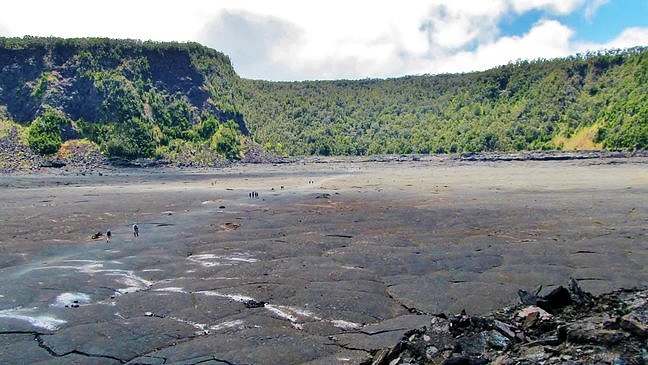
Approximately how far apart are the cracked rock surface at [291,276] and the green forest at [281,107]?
7082cm

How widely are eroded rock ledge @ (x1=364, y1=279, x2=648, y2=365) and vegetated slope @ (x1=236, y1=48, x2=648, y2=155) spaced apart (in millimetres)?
82800

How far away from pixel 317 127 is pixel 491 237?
5140 inches

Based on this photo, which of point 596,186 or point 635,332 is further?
→ point 596,186

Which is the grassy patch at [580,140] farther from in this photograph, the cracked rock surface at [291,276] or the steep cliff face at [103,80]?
the cracked rock surface at [291,276]

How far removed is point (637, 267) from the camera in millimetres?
13617

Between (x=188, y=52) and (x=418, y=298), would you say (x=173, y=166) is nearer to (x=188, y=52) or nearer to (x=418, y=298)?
(x=188, y=52)

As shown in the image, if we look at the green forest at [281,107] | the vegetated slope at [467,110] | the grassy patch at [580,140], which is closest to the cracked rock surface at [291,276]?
the green forest at [281,107]

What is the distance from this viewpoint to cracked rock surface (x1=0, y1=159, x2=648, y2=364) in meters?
8.84

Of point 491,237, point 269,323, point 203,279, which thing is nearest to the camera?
point 269,323

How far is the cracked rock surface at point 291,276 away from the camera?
8844mm

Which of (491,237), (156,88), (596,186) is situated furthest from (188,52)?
(491,237)

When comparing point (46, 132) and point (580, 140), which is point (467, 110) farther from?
point (46, 132)

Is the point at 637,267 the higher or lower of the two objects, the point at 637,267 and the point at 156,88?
the lower

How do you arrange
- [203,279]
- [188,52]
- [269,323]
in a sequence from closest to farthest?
1. [269,323]
2. [203,279]
3. [188,52]
